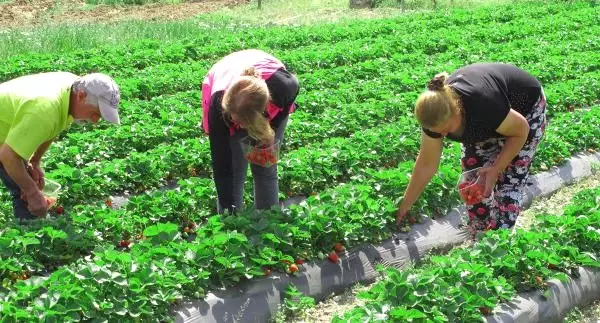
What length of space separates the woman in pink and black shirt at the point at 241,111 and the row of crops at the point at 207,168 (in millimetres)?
276

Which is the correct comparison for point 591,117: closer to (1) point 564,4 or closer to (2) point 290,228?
(2) point 290,228

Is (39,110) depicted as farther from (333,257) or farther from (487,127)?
(487,127)

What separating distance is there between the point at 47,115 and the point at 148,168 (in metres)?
2.13

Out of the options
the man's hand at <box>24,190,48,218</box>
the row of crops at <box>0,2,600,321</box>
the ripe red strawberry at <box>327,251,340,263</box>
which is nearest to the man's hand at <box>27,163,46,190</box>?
the man's hand at <box>24,190,48,218</box>

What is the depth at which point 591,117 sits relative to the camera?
8391 mm

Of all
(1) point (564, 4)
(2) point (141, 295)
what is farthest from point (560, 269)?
(1) point (564, 4)

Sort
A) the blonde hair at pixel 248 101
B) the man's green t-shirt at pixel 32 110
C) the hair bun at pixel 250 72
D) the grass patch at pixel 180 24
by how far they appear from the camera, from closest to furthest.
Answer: the blonde hair at pixel 248 101, the hair bun at pixel 250 72, the man's green t-shirt at pixel 32 110, the grass patch at pixel 180 24

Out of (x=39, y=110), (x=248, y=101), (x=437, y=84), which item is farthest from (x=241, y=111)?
(x=39, y=110)

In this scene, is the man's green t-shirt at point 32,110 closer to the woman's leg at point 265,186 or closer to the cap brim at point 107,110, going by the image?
the cap brim at point 107,110

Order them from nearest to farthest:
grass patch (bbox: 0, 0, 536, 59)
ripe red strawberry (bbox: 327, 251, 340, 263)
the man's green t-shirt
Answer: the man's green t-shirt < ripe red strawberry (bbox: 327, 251, 340, 263) < grass patch (bbox: 0, 0, 536, 59)

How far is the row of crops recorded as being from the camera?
4.39m

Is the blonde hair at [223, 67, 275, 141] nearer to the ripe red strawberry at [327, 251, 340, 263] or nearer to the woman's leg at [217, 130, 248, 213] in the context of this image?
the woman's leg at [217, 130, 248, 213]

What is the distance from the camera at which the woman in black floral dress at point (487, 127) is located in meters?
4.42

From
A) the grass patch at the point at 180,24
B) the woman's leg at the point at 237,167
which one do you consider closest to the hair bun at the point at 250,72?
the woman's leg at the point at 237,167
